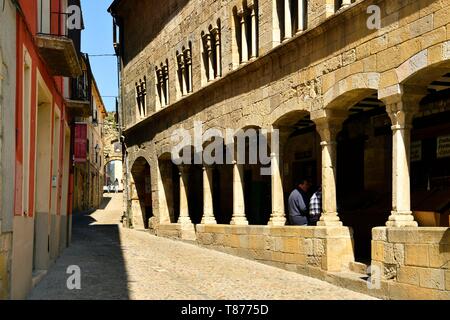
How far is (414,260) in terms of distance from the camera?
7863 millimetres

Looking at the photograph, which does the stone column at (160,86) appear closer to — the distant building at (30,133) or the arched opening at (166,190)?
the arched opening at (166,190)

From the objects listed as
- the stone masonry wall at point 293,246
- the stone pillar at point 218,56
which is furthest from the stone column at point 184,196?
the stone pillar at point 218,56

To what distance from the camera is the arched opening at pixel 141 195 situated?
76.0 feet

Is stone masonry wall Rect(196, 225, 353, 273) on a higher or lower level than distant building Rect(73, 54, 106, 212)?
lower

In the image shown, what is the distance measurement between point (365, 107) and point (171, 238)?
800 centimetres

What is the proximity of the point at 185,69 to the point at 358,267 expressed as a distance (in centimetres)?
933

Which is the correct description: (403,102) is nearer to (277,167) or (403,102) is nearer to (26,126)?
(277,167)

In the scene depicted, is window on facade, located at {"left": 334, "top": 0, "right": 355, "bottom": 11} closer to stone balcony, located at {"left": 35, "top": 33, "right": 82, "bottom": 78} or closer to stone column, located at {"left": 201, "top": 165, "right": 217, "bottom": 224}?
stone balcony, located at {"left": 35, "top": 33, "right": 82, "bottom": 78}

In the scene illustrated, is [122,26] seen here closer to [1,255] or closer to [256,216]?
[256,216]

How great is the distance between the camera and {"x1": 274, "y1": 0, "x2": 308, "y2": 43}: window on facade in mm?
11179

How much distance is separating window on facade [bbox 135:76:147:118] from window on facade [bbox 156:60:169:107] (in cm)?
145

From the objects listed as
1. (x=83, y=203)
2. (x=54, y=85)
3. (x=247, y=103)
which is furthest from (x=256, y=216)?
(x=83, y=203)

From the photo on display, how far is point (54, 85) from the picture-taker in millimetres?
10812

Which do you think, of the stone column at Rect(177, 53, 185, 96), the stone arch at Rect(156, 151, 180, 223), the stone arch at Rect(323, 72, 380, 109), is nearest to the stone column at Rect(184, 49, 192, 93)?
the stone column at Rect(177, 53, 185, 96)
